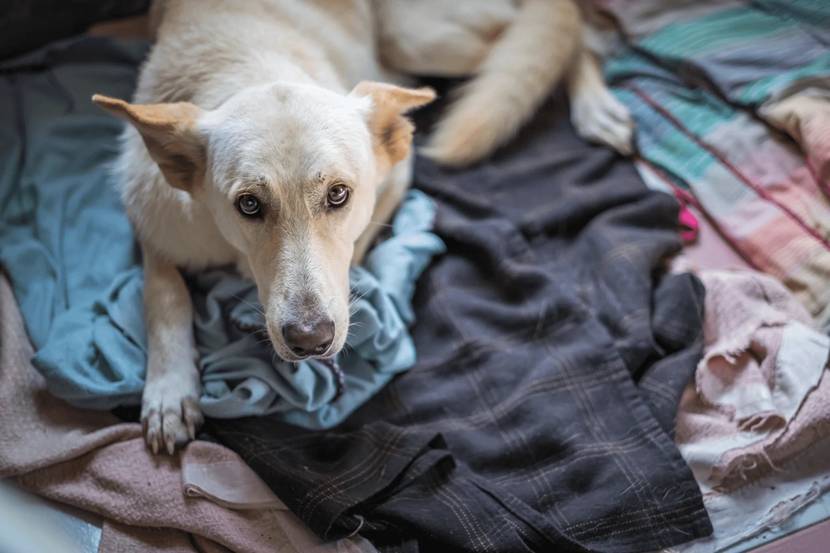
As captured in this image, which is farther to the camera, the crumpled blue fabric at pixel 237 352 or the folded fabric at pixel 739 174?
the folded fabric at pixel 739 174

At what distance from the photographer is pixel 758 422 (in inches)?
70.7

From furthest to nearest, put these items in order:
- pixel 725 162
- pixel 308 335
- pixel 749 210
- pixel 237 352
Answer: pixel 725 162
pixel 749 210
pixel 237 352
pixel 308 335

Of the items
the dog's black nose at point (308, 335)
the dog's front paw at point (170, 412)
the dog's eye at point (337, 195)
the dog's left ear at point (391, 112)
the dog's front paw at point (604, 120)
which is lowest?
the dog's front paw at point (170, 412)

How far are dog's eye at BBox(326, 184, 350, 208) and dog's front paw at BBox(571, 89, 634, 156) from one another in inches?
47.6

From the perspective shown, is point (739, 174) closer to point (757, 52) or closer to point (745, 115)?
point (745, 115)

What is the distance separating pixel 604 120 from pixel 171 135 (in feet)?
4.94

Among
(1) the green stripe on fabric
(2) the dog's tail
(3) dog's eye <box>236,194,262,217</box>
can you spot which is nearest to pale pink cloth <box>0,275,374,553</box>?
(3) dog's eye <box>236,194,262,217</box>

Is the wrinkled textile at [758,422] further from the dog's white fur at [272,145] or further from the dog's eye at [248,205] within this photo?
the dog's eye at [248,205]

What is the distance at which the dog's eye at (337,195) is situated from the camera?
166cm

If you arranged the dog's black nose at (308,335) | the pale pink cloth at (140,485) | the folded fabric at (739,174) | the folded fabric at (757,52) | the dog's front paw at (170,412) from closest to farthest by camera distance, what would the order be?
the dog's black nose at (308,335) → the pale pink cloth at (140,485) → the dog's front paw at (170,412) → the folded fabric at (739,174) → the folded fabric at (757,52)

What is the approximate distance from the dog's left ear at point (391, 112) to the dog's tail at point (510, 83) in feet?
1.79

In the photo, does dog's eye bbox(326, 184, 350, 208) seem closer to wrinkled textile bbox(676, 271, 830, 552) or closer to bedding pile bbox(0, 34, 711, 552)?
bedding pile bbox(0, 34, 711, 552)

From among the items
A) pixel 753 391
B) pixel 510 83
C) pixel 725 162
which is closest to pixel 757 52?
→ pixel 725 162

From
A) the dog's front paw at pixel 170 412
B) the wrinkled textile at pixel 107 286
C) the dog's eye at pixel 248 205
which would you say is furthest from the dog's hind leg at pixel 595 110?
the dog's front paw at pixel 170 412
